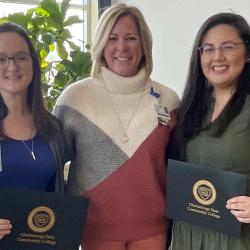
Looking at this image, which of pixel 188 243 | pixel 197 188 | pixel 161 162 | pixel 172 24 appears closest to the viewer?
pixel 197 188

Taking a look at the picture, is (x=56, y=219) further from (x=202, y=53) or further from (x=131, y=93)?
(x=202, y=53)

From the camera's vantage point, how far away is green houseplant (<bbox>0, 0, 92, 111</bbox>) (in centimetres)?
283

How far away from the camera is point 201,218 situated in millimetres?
1611

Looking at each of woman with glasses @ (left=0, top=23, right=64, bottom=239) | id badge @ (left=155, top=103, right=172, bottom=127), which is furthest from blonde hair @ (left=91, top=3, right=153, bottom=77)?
woman with glasses @ (left=0, top=23, right=64, bottom=239)

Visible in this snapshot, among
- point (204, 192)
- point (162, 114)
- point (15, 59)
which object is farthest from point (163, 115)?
point (15, 59)

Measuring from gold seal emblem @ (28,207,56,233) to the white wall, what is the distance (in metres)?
2.05

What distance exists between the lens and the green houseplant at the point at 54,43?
283cm

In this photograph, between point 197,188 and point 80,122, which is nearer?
point 197,188

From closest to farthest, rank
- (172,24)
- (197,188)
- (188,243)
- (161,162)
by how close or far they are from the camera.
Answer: (197,188), (188,243), (161,162), (172,24)

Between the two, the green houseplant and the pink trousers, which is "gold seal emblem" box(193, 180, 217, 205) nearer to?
the pink trousers

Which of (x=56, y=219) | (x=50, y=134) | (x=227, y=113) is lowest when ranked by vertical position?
(x=56, y=219)

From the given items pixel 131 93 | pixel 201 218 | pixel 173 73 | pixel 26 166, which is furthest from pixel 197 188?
pixel 173 73

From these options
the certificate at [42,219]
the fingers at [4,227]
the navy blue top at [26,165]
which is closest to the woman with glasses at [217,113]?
the certificate at [42,219]

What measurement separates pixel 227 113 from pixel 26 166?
815 mm
